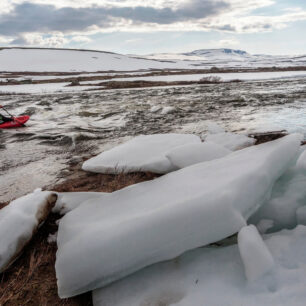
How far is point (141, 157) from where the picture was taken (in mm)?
5465

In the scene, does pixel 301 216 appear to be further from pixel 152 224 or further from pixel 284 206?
pixel 152 224

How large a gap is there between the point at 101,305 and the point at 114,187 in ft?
7.38

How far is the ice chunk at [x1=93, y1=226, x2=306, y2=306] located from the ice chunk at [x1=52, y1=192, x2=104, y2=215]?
1471 millimetres

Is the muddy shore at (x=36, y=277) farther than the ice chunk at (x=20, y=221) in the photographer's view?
No

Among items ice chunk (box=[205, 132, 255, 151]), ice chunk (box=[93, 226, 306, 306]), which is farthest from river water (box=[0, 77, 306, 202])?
ice chunk (box=[93, 226, 306, 306])

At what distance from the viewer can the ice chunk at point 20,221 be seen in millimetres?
3035

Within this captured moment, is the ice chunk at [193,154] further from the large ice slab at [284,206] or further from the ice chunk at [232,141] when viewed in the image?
the large ice slab at [284,206]

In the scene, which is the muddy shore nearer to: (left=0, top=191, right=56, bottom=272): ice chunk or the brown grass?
the brown grass

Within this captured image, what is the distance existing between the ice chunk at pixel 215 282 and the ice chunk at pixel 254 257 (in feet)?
0.22

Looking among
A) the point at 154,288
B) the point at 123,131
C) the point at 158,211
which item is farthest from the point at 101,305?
the point at 123,131

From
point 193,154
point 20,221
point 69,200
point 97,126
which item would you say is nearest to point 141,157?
point 193,154

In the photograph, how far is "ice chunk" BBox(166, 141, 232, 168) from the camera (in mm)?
4586

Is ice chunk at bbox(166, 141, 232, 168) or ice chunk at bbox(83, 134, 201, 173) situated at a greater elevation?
ice chunk at bbox(166, 141, 232, 168)

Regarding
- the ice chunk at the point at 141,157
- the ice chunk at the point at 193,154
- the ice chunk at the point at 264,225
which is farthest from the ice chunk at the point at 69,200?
the ice chunk at the point at 264,225
